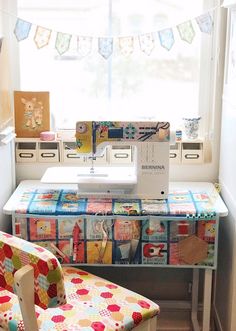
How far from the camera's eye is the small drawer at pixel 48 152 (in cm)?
252

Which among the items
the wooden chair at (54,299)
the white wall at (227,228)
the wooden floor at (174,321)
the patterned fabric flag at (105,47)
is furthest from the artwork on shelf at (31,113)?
the wooden floor at (174,321)

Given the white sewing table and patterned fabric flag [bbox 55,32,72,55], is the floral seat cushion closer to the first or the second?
the white sewing table

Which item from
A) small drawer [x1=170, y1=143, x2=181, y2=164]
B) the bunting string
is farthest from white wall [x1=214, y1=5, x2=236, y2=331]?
the bunting string

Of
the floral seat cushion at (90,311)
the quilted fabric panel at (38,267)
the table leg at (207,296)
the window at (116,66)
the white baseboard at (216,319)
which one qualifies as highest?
the window at (116,66)

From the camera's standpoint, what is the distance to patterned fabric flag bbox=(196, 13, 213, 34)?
240 centimetres

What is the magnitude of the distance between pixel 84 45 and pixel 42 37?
0.21 metres

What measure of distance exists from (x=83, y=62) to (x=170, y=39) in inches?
17.8

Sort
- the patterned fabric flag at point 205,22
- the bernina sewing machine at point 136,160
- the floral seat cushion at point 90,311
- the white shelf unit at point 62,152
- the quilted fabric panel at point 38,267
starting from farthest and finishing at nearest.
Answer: the white shelf unit at point 62,152 < the patterned fabric flag at point 205,22 < the bernina sewing machine at point 136,160 < the floral seat cushion at point 90,311 < the quilted fabric panel at point 38,267

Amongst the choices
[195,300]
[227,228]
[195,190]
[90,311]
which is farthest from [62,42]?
[195,300]

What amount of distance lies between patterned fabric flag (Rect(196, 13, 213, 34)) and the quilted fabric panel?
60.0 inches

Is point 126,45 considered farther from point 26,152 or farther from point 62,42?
point 26,152

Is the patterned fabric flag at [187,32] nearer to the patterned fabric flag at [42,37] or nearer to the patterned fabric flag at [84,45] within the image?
the patterned fabric flag at [84,45]

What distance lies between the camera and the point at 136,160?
2.20m

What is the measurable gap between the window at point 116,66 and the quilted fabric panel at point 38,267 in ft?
4.43
